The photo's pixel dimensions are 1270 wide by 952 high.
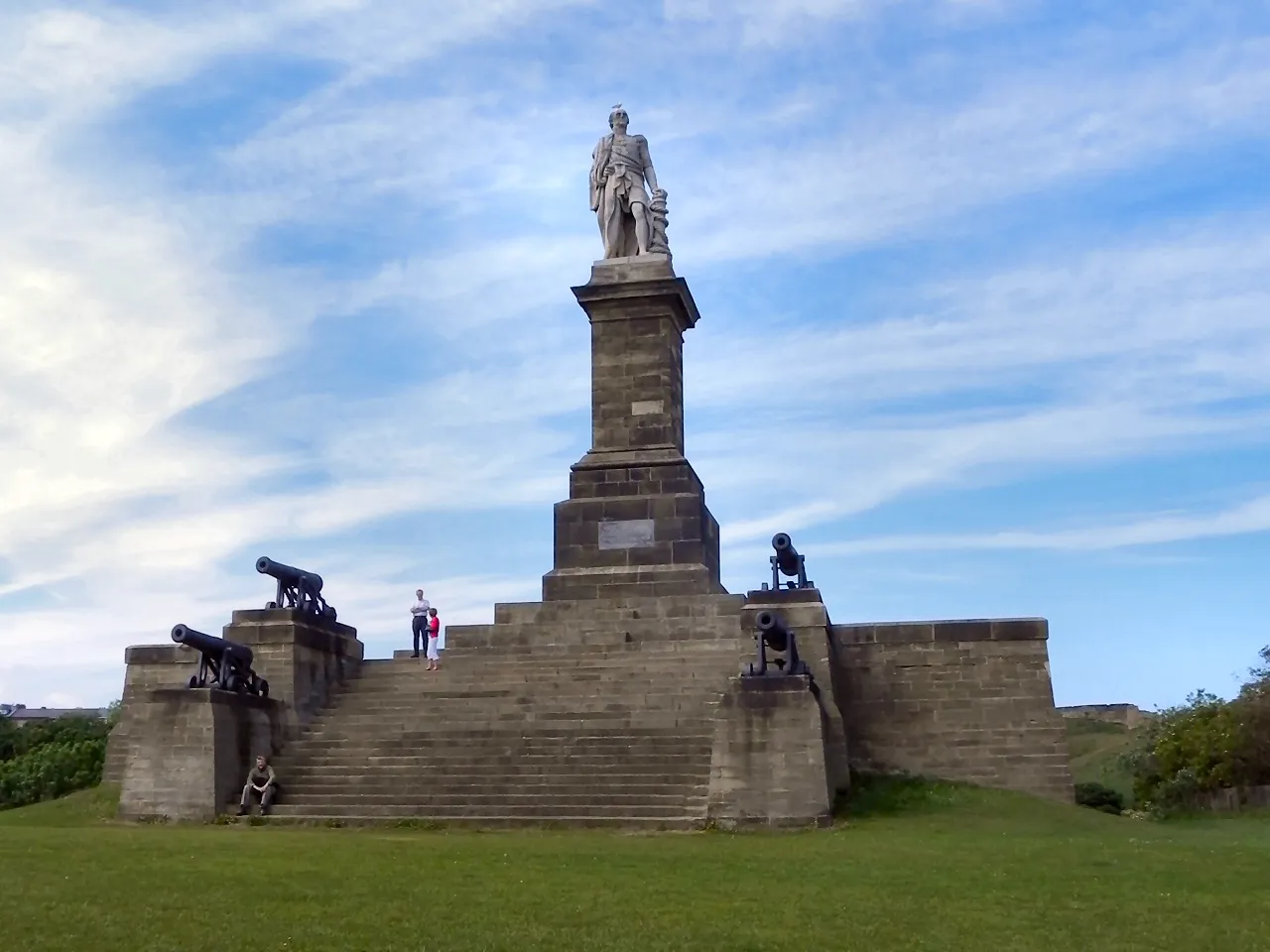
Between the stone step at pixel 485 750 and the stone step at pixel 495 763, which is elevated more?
the stone step at pixel 485 750

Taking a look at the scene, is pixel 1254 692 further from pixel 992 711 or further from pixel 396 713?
pixel 396 713

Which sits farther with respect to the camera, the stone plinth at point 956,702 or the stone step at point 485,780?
the stone plinth at point 956,702

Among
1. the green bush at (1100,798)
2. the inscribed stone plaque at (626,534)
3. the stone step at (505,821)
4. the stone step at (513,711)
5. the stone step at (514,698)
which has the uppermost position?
the inscribed stone plaque at (626,534)

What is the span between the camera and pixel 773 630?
1638 centimetres

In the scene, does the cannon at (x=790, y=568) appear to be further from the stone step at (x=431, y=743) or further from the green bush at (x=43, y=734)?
the green bush at (x=43, y=734)

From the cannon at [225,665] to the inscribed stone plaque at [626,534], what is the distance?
7190 millimetres

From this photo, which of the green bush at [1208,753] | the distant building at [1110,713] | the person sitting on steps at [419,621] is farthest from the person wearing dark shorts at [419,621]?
the distant building at [1110,713]

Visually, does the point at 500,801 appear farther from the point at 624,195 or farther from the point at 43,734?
the point at 43,734

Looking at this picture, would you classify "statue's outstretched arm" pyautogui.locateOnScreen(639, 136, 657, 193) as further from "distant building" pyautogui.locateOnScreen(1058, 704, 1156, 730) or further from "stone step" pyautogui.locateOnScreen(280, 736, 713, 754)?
"distant building" pyautogui.locateOnScreen(1058, 704, 1156, 730)

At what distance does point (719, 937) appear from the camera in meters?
8.17

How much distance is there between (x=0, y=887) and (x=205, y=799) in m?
7.03

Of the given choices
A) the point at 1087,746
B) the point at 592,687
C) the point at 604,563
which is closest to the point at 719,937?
the point at 592,687

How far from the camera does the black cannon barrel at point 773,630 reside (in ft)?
53.2

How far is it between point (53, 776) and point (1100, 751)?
92.1ft
